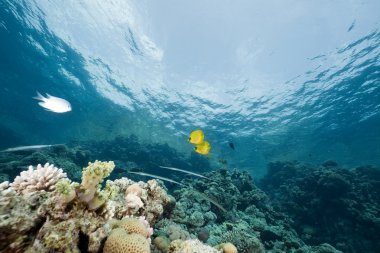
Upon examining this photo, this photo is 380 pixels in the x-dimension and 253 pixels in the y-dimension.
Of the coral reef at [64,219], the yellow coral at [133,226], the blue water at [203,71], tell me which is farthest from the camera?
the blue water at [203,71]

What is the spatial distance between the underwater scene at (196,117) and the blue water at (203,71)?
0.15m

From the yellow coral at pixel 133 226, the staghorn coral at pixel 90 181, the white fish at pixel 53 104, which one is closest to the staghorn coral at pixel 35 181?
the staghorn coral at pixel 90 181

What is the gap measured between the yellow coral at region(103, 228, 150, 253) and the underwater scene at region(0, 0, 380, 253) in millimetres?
15

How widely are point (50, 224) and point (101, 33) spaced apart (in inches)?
923

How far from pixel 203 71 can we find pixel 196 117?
28.4 feet

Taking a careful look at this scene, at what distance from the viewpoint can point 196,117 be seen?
31734mm

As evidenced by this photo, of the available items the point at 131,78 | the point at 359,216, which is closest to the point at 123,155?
the point at 131,78

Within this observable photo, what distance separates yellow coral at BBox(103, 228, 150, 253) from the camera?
9.25 feet

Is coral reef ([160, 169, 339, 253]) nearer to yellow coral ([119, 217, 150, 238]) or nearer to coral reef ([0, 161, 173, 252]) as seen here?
yellow coral ([119, 217, 150, 238])

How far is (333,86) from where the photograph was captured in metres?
23.9

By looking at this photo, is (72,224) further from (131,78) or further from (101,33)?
(131,78)

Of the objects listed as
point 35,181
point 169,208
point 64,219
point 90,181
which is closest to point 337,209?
point 169,208

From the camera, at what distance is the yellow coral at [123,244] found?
9.25 feet

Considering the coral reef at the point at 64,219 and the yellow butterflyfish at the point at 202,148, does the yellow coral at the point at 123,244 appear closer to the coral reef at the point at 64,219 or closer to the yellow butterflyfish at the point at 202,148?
the coral reef at the point at 64,219
